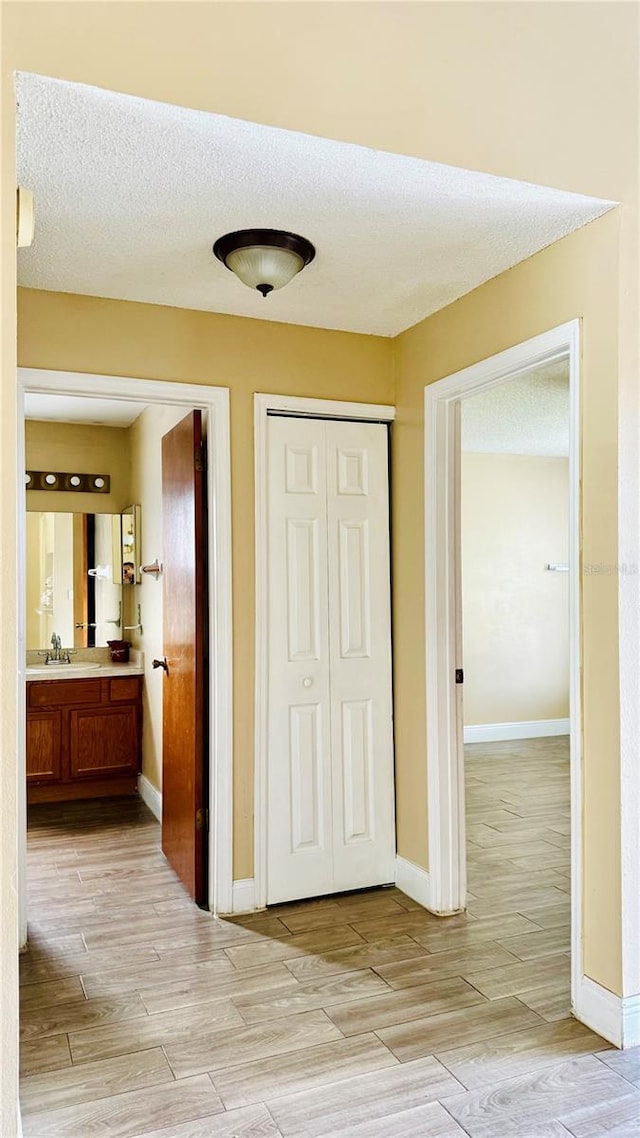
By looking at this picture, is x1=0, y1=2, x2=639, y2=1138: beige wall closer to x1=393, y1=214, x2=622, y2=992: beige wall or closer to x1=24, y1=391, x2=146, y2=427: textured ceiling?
x1=393, y1=214, x2=622, y2=992: beige wall

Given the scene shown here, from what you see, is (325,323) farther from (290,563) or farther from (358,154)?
(358,154)

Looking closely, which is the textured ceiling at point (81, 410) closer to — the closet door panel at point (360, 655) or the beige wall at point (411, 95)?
the closet door panel at point (360, 655)

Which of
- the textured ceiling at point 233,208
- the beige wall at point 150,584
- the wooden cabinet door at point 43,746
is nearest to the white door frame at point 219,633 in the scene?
the textured ceiling at point 233,208

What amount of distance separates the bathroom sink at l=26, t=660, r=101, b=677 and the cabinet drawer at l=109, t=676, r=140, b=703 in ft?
0.53

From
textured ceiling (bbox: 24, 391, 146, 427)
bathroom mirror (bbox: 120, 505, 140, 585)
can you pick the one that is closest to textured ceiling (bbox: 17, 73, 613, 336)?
textured ceiling (bbox: 24, 391, 146, 427)

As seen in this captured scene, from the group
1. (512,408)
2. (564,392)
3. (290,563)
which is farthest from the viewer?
(512,408)

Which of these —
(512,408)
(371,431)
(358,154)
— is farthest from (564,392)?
(358,154)

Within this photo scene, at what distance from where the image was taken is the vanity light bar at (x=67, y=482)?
5.25 m

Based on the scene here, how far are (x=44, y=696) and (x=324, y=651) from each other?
7.19ft

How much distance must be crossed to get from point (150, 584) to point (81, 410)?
1271 millimetres

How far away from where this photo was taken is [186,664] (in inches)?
133

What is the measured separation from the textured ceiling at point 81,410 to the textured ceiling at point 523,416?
7.23 feet

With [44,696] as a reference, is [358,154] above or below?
above

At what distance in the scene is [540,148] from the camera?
2.14 meters
